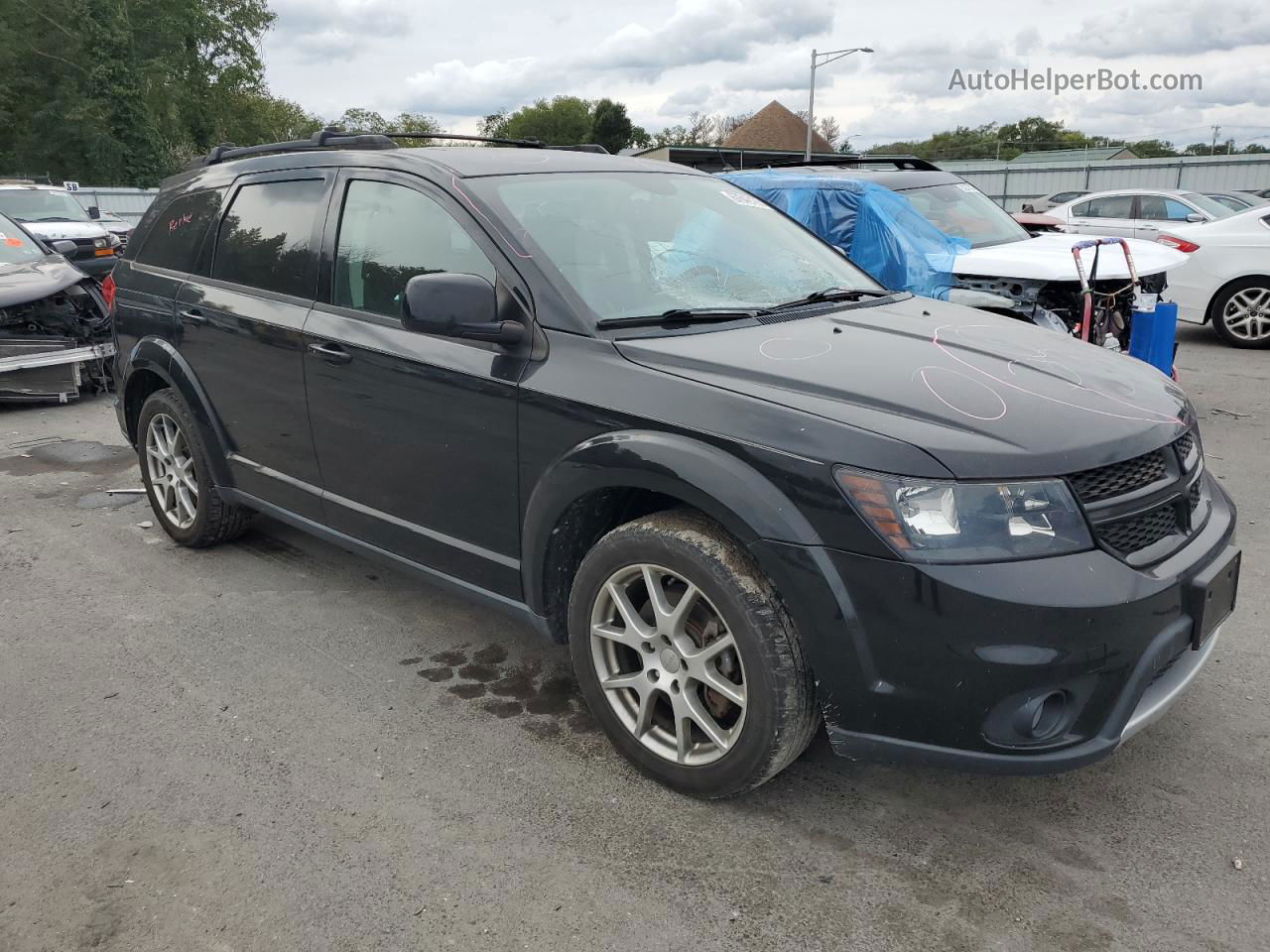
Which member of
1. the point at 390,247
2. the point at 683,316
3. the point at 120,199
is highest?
the point at 120,199

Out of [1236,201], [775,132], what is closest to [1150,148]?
[775,132]

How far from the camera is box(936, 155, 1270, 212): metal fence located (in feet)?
90.7

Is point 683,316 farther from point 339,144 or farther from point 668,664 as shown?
point 339,144

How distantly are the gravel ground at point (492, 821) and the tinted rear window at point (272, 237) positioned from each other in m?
1.41

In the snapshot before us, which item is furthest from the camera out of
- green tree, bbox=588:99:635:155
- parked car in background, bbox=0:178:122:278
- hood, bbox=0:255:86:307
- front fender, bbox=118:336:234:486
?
green tree, bbox=588:99:635:155

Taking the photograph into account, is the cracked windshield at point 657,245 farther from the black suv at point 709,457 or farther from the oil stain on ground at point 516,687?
the oil stain on ground at point 516,687

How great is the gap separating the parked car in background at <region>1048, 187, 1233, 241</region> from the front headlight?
44.2 ft

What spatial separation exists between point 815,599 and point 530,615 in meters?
1.10

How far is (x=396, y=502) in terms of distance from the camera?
3.53 meters

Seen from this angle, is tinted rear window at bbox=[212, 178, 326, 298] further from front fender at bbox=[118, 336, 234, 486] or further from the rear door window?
the rear door window

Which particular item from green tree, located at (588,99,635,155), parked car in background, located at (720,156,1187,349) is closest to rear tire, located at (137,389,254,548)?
parked car in background, located at (720,156,1187,349)

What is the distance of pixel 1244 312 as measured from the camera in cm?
1035

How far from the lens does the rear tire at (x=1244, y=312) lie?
10.2m

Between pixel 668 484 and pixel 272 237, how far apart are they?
232 centimetres
